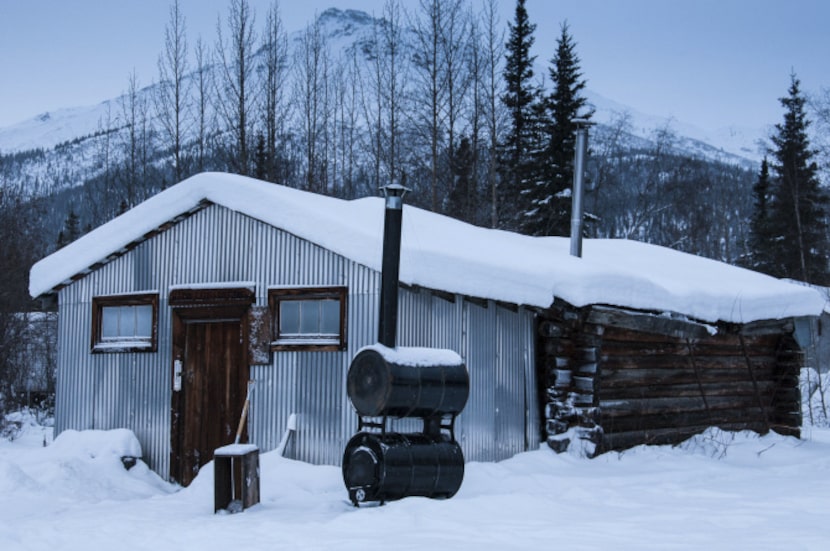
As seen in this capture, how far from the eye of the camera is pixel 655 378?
1320cm

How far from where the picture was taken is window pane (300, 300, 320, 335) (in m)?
10.3

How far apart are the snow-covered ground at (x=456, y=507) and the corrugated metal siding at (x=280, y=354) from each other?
16.4 inches

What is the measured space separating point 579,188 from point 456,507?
25.3 feet

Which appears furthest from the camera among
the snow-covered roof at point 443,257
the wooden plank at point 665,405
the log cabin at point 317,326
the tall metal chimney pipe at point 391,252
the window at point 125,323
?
the wooden plank at point 665,405

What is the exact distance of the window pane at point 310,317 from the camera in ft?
33.9

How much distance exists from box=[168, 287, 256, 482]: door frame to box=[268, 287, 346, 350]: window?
17.2 inches

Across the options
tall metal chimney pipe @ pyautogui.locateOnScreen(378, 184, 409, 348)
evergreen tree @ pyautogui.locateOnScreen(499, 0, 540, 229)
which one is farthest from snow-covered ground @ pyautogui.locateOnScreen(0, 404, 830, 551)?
evergreen tree @ pyautogui.locateOnScreen(499, 0, 540, 229)

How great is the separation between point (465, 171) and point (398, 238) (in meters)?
23.9

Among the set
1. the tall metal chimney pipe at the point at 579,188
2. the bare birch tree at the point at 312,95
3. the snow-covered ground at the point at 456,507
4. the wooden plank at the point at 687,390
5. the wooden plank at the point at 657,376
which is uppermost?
the bare birch tree at the point at 312,95

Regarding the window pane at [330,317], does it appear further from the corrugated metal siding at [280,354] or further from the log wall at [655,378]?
the log wall at [655,378]

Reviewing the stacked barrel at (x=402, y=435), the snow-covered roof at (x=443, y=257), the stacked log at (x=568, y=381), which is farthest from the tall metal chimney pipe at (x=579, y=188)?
the stacked barrel at (x=402, y=435)

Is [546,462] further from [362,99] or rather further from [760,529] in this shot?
[362,99]

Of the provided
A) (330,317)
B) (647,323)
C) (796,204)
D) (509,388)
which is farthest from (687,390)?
(796,204)

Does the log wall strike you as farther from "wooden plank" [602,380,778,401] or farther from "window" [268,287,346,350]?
"window" [268,287,346,350]
